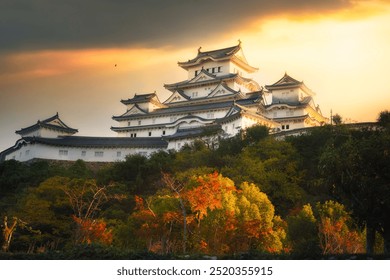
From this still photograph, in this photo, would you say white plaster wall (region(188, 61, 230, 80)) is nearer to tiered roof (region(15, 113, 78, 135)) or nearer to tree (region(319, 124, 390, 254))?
tiered roof (region(15, 113, 78, 135))

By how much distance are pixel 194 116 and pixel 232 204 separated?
12.6 meters

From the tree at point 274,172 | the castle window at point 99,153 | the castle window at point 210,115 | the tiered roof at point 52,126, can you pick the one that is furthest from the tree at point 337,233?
the tiered roof at point 52,126

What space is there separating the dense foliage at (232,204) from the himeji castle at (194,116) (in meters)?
3.21

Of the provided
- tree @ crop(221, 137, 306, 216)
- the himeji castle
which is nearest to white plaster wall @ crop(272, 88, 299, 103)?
the himeji castle

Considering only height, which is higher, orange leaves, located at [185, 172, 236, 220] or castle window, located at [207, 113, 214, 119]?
castle window, located at [207, 113, 214, 119]

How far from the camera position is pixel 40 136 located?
811 inches

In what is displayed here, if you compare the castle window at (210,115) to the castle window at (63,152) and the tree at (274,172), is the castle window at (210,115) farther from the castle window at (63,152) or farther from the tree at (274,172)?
the tree at (274,172)

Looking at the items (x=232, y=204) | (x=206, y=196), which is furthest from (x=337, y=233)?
(x=206, y=196)

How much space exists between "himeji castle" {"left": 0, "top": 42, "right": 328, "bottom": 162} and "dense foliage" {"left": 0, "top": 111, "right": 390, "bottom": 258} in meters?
3.21

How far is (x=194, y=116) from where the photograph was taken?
22.5 m

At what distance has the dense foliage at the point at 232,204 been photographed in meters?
7.05

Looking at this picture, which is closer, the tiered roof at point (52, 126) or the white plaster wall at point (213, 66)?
the tiered roof at point (52, 126)

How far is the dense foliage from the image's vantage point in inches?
278

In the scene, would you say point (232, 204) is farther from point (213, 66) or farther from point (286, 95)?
point (213, 66)
